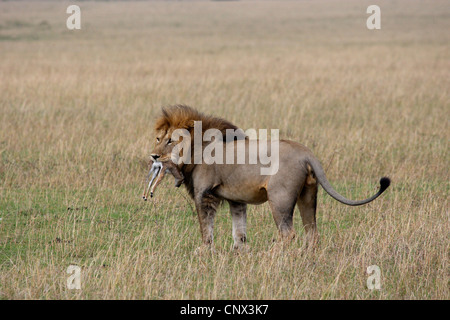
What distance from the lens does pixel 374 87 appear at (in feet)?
55.1

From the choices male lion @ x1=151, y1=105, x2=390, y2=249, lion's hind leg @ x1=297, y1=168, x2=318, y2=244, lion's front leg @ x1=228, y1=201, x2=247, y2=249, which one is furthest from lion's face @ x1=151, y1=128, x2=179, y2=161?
lion's hind leg @ x1=297, y1=168, x2=318, y2=244

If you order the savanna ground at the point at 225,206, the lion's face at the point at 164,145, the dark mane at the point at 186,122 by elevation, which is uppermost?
the dark mane at the point at 186,122

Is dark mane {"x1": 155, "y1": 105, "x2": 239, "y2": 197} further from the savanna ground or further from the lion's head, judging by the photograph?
the savanna ground

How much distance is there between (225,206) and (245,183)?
247 cm

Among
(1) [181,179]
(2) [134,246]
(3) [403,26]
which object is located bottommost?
(2) [134,246]

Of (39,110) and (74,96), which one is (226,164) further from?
(74,96)

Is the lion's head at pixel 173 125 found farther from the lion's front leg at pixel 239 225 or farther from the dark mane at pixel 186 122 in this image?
the lion's front leg at pixel 239 225

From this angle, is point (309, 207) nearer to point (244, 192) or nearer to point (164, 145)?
point (244, 192)

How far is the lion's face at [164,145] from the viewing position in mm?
6172

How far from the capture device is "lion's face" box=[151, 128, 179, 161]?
6172 millimetres

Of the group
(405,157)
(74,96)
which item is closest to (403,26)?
(74,96)

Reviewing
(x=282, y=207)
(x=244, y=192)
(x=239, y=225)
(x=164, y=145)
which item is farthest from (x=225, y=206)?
(x=282, y=207)

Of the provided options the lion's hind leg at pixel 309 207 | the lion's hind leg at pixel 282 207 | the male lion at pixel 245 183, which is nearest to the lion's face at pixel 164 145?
the male lion at pixel 245 183

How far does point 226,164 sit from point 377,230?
1763mm
